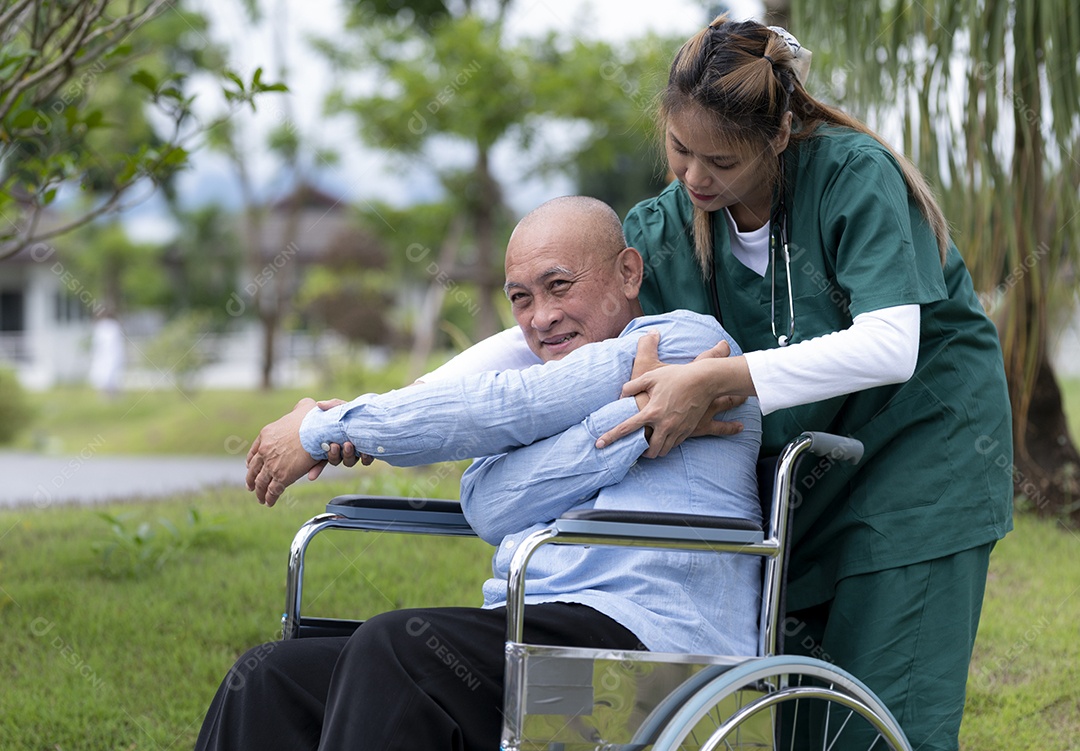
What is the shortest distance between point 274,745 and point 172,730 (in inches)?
52.6

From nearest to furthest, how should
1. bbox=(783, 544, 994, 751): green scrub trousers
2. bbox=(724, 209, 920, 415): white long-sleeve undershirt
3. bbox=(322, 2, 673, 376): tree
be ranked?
1. bbox=(724, 209, 920, 415): white long-sleeve undershirt
2. bbox=(783, 544, 994, 751): green scrub trousers
3. bbox=(322, 2, 673, 376): tree

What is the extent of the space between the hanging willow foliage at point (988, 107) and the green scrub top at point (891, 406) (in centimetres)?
212

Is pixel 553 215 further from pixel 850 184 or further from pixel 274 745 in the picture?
pixel 274 745

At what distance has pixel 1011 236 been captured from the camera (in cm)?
401

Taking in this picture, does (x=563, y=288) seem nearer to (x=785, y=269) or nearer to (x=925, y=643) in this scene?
(x=785, y=269)

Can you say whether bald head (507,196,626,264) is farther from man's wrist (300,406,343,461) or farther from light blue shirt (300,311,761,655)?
man's wrist (300,406,343,461)

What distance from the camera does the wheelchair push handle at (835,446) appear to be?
1778 mm

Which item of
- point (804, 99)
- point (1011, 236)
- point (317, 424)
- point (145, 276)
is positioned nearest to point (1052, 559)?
point (1011, 236)

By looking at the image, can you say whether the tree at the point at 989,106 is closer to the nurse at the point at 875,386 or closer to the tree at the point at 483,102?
the nurse at the point at 875,386

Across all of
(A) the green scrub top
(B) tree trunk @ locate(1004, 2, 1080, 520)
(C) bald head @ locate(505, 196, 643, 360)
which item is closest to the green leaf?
(C) bald head @ locate(505, 196, 643, 360)

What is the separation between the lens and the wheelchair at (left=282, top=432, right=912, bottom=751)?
1570 mm

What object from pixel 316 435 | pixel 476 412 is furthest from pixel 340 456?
pixel 476 412

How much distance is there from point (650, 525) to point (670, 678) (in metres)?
0.24

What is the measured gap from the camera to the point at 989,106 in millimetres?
4023
